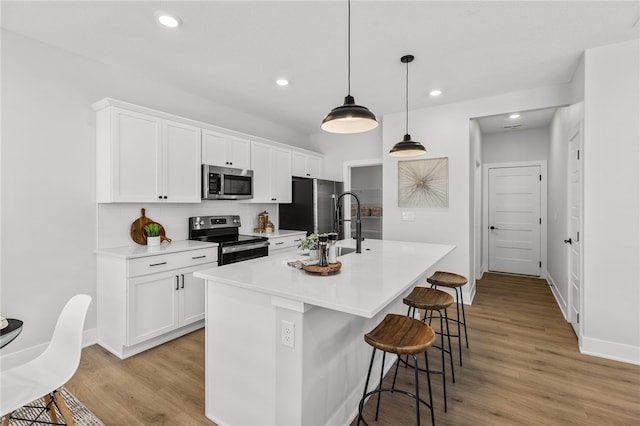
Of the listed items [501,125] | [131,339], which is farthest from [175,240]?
[501,125]

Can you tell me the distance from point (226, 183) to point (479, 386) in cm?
326

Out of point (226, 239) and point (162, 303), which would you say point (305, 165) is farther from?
point (162, 303)

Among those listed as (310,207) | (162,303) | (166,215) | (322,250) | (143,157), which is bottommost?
(162,303)

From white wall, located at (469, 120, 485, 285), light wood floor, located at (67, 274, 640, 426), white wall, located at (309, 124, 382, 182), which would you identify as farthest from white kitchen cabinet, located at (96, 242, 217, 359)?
white wall, located at (469, 120, 485, 285)

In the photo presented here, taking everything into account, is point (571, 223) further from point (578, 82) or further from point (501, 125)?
point (501, 125)

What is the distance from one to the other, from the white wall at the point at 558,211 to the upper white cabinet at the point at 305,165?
3.58 m

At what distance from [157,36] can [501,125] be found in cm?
516

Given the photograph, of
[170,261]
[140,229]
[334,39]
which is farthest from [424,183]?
[140,229]

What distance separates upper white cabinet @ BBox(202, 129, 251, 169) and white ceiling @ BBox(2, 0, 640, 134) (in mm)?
575

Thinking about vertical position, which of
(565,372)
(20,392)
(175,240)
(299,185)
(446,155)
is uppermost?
(446,155)

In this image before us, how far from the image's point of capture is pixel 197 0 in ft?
6.89

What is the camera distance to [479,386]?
7.61ft

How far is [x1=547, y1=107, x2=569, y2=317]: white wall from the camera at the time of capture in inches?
152

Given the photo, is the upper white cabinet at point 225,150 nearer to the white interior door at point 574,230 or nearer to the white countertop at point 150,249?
the white countertop at point 150,249
